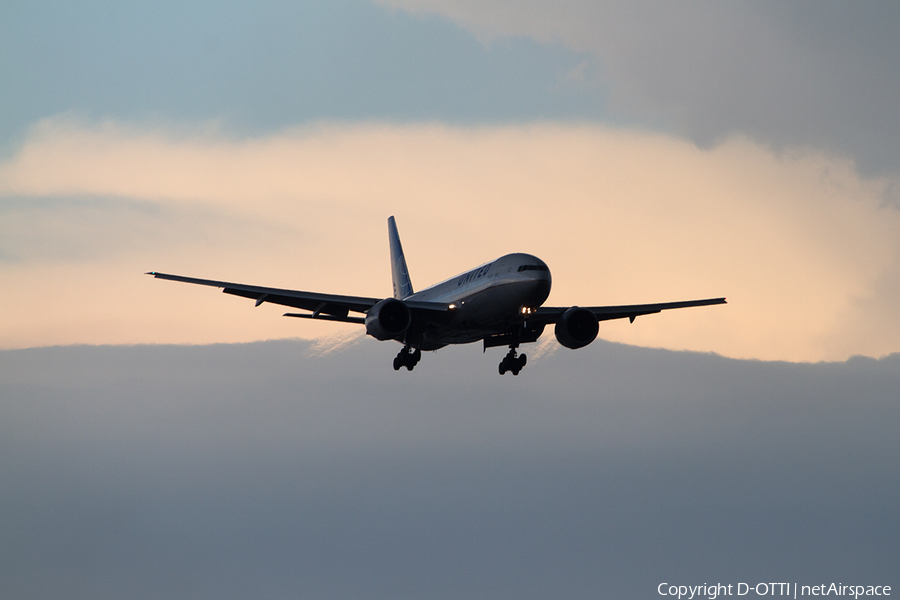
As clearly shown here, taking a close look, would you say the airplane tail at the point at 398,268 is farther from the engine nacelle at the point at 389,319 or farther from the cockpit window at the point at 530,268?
the cockpit window at the point at 530,268

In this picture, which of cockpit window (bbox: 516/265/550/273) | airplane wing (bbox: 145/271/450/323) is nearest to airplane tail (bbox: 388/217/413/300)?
airplane wing (bbox: 145/271/450/323)

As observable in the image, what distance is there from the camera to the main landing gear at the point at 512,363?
5550cm

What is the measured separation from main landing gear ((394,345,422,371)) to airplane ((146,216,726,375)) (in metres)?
0.06

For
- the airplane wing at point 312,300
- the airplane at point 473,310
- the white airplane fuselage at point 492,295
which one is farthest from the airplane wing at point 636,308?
the airplane wing at point 312,300

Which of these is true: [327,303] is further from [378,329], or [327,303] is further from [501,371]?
[501,371]

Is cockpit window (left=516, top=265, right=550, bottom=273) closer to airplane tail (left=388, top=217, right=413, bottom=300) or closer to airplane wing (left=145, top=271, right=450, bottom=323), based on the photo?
A: airplane wing (left=145, top=271, right=450, bottom=323)

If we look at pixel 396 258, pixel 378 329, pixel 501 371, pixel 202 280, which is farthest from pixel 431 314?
pixel 396 258

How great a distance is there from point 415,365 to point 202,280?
1442 cm

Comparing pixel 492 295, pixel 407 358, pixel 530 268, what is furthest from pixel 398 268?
pixel 530 268

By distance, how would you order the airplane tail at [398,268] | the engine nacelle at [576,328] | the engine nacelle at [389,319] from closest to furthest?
the engine nacelle at [389,319], the engine nacelle at [576,328], the airplane tail at [398,268]

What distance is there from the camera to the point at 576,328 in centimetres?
5403

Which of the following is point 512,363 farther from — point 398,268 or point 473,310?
point 398,268

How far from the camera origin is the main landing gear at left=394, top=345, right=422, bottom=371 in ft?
181

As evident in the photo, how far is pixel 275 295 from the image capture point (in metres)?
51.1
